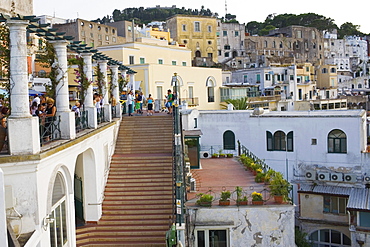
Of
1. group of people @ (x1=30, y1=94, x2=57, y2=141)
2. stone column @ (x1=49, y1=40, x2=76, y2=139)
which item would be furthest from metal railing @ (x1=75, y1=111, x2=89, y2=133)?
group of people @ (x1=30, y1=94, x2=57, y2=141)

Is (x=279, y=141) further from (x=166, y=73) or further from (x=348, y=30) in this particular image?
(x=348, y=30)

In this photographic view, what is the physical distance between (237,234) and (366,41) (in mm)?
108111

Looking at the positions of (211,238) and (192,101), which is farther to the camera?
(192,101)

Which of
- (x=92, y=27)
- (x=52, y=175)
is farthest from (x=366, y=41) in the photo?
(x=52, y=175)

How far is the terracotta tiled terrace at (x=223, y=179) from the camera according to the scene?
17266 mm

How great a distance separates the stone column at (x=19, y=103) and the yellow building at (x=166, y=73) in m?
25.5

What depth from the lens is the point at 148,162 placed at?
18.3 metres

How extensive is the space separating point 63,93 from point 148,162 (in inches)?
247

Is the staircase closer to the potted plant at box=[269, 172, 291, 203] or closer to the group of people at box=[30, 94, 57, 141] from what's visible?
the potted plant at box=[269, 172, 291, 203]

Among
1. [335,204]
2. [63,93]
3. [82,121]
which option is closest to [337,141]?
[335,204]

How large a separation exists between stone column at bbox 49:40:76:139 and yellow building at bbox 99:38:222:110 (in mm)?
22640

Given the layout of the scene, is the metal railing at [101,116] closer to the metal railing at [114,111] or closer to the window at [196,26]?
the metal railing at [114,111]

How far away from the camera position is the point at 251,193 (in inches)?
687

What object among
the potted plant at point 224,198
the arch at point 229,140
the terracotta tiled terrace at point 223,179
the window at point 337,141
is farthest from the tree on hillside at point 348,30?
the potted plant at point 224,198
